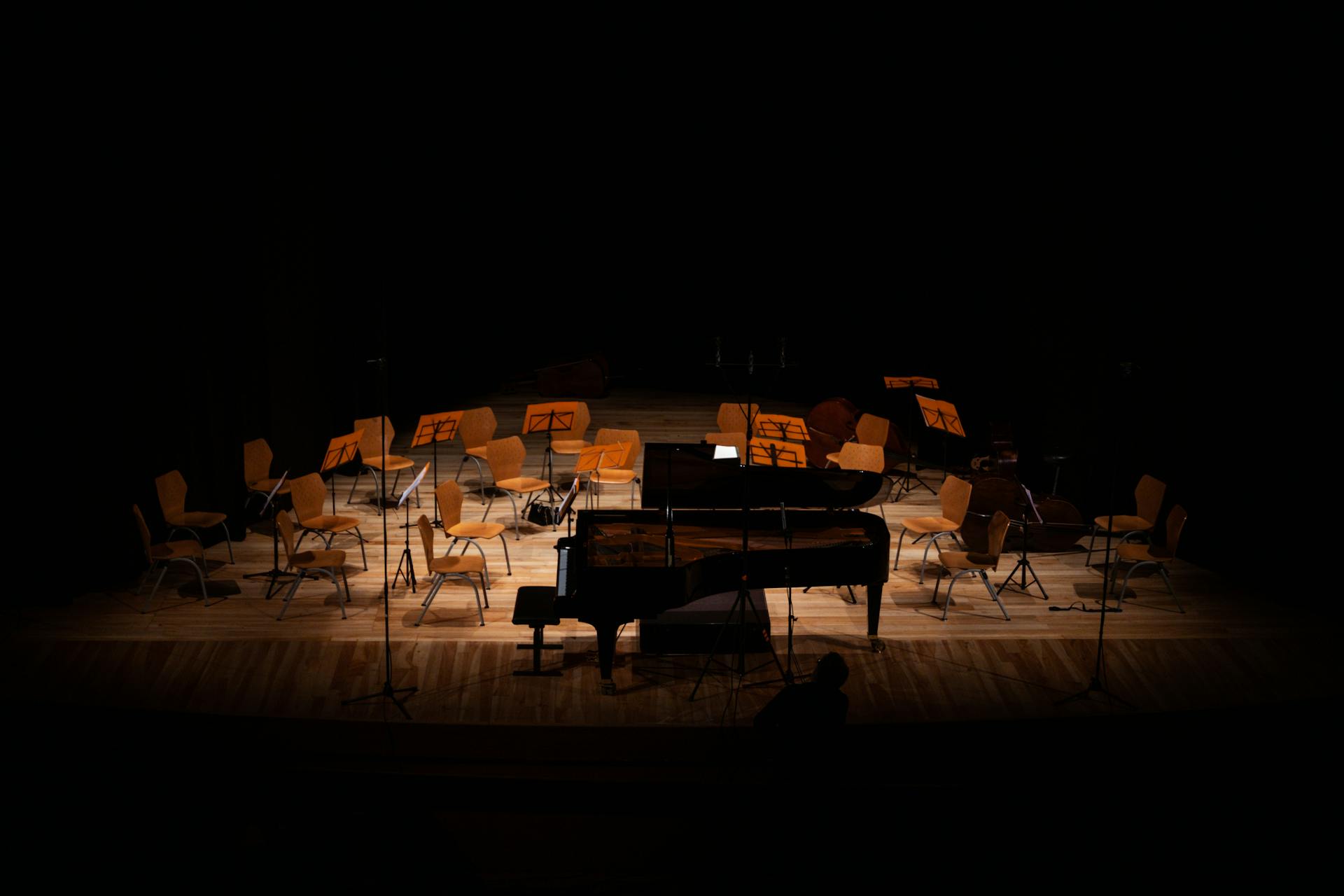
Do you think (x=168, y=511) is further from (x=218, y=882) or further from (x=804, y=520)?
(x=218, y=882)

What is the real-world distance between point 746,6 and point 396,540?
719 cm

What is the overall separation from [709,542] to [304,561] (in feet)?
9.04

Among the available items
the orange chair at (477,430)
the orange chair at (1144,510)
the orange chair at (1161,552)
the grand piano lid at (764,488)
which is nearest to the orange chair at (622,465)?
the orange chair at (477,430)

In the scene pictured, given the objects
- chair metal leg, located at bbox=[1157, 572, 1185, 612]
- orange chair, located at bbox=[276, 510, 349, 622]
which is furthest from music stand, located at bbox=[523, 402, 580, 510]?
chair metal leg, located at bbox=[1157, 572, 1185, 612]

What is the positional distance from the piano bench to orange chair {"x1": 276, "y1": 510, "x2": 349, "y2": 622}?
1.38 meters

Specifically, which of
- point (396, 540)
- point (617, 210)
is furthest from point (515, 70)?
point (396, 540)

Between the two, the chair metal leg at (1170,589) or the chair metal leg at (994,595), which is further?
the chair metal leg at (1170,589)

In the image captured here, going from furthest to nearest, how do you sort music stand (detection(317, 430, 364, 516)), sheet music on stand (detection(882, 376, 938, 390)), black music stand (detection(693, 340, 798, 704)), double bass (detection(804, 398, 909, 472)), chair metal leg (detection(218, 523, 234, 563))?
sheet music on stand (detection(882, 376, 938, 390)) < double bass (detection(804, 398, 909, 472)) < chair metal leg (detection(218, 523, 234, 563)) < music stand (detection(317, 430, 364, 516)) < black music stand (detection(693, 340, 798, 704))

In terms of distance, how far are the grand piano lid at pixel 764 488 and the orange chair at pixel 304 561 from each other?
2.15 metres

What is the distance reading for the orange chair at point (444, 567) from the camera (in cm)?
714

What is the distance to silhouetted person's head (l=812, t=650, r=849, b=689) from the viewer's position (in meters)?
4.79

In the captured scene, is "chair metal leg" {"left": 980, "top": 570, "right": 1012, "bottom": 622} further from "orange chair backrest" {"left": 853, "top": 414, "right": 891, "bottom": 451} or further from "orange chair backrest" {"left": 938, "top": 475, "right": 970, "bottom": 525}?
"orange chair backrest" {"left": 853, "top": 414, "right": 891, "bottom": 451}

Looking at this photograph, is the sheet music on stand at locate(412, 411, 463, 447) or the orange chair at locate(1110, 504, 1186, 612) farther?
the sheet music on stand at locate(412, 411, 463, 447)

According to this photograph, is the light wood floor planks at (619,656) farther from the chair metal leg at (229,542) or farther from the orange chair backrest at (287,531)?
the orange chair backrest at (287,531)
